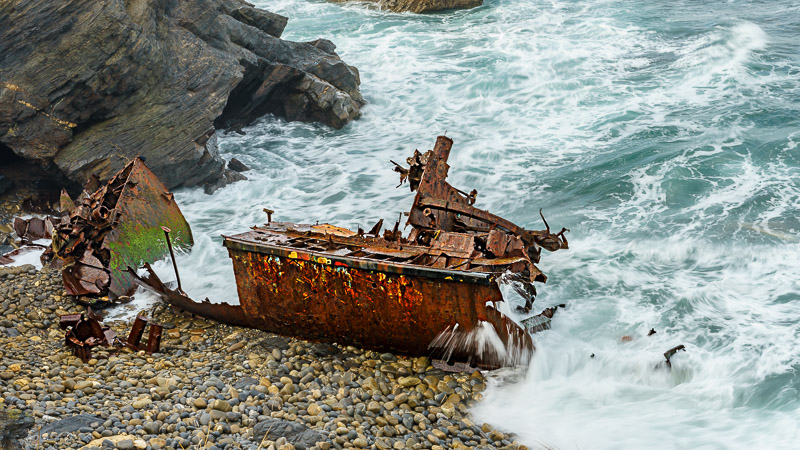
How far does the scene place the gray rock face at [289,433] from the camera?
5.39 meters

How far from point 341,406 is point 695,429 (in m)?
3.23

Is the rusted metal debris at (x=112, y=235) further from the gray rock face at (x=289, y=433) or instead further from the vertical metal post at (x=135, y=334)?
the gray rock face at (x=289, y=433)

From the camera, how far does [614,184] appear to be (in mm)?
12047

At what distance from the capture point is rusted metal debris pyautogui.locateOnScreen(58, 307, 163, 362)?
6840 millimetres

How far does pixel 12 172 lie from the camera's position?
1120 centimetres

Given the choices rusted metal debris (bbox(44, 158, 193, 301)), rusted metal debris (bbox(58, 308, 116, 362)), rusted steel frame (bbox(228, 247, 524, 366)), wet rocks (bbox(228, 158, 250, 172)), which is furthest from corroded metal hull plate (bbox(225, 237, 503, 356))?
wet rocks (bbox(228, 158, 250, 172))

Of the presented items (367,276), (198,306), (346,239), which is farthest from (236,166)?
(367,276)

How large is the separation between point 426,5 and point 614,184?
50.9 ft

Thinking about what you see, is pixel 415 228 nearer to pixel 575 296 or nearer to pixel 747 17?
pixel 575 296

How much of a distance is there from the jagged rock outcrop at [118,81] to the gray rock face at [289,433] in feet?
22.7

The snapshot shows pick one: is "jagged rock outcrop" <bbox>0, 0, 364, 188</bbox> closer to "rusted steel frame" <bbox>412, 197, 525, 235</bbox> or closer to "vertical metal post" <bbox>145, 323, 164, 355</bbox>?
"vertical metal post" <bbox>145, 323, 164, 355</bbox>

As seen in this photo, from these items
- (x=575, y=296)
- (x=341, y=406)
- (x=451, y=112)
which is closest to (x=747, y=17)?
(x=451, y=112)

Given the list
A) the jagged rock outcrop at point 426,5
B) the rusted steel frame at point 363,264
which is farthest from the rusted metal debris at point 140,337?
the jagged rock outcrop at point 426,5

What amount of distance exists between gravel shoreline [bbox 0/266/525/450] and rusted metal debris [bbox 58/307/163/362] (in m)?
0.11
